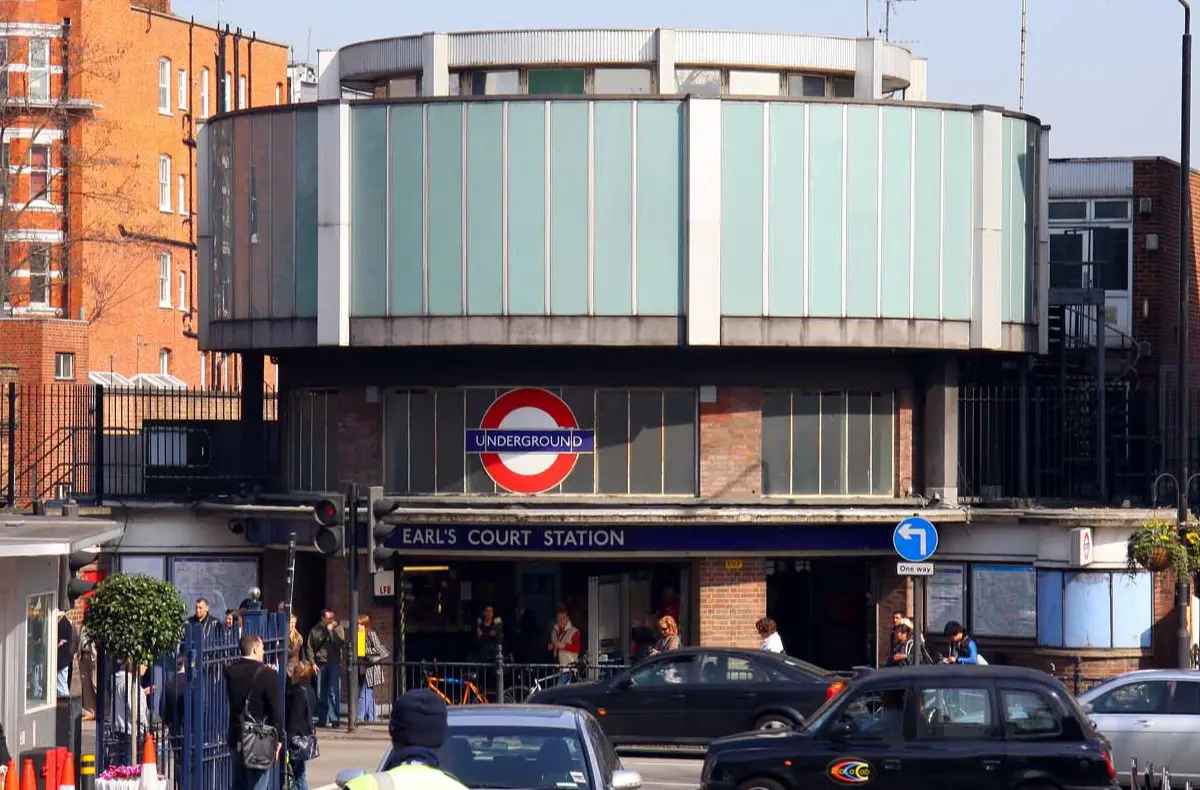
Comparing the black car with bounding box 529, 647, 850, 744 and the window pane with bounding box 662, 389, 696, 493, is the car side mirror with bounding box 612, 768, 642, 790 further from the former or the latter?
the window pane with bounding box 662, 389, 696, 493

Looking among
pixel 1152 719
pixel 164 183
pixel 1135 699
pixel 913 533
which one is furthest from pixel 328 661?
pixel 164 183

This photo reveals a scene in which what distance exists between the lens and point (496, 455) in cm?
3278

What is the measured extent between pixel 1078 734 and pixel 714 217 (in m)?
15.3

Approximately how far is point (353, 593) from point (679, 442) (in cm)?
742

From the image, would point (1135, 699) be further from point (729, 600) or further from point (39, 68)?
point (39, 68)

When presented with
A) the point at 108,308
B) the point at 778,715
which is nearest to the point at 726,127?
the point at 778,715

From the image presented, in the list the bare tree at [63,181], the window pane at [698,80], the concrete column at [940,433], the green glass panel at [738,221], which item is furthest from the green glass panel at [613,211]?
the bare tree at [63,181]

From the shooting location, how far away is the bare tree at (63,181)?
2699 inches

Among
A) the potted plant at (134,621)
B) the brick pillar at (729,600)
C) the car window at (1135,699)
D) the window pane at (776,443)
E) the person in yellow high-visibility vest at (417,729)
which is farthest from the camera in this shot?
the window pane at (776,443)

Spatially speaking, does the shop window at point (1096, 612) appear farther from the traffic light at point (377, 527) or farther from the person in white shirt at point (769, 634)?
the traffic light at point (377, 527)

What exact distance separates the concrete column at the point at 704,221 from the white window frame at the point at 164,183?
1813 inches

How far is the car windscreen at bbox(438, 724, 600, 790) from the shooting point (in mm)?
14188

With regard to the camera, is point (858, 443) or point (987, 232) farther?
point (858, 443)

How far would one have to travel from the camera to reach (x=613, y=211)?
105 ft
